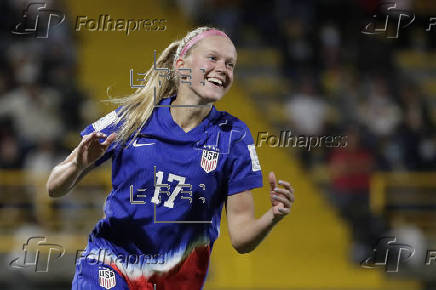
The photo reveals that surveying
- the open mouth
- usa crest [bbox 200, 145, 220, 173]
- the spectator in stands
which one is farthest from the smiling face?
the spectator in stands

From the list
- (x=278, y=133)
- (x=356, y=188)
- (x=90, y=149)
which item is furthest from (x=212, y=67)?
(x=278, y=133)

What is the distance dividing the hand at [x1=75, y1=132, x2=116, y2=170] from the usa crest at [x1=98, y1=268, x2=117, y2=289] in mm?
486

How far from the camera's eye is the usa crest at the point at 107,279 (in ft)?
12.4

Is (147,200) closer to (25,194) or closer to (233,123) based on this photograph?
(233,123)

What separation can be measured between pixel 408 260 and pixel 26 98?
464 cm

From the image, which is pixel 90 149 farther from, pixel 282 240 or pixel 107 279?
pixel 282 240

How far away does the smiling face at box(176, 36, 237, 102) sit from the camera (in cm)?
Answer: 379

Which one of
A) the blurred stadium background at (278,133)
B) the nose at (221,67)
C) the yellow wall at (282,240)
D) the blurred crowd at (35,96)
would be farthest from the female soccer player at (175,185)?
the blurred crowd at (35,96)

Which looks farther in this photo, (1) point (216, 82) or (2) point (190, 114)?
(2) point (190, 114)

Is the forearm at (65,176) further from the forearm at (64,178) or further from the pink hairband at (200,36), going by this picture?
the pink hairband at (200,36)

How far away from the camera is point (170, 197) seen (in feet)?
12.4

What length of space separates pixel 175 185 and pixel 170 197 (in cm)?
6

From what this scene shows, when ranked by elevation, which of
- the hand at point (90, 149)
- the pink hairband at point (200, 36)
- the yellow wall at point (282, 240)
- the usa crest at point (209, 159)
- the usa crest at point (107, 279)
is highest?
the yellow wall at point (282, 240)

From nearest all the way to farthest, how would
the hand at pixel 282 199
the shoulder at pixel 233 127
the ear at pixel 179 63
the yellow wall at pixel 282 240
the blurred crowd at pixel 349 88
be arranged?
1. the hand at pixel 282 199
2. the shoulder at pixel 233 127
3. the ear at pixel 179 63
4. the yellow wall at pixel 282 240
5. the blurred crowd at pixel 349 88
